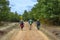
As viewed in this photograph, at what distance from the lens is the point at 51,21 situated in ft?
192

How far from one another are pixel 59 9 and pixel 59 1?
7.27 ft

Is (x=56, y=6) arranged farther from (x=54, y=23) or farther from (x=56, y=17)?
(x=54, y=23)

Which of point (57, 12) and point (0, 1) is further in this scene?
point (57, 12)

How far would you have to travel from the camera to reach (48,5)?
174 ft

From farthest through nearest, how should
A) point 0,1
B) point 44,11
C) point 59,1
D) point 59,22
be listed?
point 59,22 < point 44,11 < point 59,1 < point 0,1

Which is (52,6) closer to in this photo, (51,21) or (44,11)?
(44,11)

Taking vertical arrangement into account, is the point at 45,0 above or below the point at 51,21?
above

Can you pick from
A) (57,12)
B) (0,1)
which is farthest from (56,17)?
(0,1)

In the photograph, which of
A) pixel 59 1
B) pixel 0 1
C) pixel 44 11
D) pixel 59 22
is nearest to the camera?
pixel 0 1

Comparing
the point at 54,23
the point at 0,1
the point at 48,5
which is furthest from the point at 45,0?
the point at 0,1

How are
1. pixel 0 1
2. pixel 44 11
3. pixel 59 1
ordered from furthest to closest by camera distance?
pixel 44 11 < pixel 59 1 < pixel 0 1

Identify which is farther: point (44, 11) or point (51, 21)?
point (51, 21)

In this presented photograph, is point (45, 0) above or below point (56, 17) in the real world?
above

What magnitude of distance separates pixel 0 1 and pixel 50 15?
22.5m
